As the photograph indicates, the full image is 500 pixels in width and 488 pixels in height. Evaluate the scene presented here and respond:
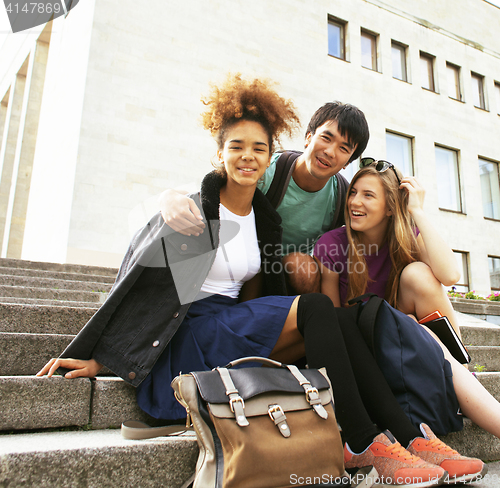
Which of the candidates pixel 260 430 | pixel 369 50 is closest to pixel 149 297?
pixel 260 430

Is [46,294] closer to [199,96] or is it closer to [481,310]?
[481,310]

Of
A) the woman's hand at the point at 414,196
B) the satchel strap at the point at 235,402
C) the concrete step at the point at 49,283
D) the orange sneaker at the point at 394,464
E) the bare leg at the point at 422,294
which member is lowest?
the orange sneaker at the point at 394,464

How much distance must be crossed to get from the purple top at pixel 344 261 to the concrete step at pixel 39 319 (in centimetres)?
147

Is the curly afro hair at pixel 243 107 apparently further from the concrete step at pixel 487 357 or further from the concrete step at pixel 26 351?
the concrete step at pixel 487 357

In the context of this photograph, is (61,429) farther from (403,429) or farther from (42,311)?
(403,429)

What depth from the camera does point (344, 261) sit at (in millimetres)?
2541

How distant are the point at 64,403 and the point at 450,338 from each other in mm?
1778

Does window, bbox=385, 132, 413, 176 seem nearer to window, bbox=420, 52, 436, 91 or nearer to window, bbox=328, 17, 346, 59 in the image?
window, bbox=420, 52, 436, 91

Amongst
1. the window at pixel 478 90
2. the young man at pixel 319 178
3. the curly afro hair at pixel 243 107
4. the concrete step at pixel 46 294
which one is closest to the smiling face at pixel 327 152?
the young man at pixel 319 178

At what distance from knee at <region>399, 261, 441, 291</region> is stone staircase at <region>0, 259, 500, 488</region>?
66cm

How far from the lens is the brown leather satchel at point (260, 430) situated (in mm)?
1255

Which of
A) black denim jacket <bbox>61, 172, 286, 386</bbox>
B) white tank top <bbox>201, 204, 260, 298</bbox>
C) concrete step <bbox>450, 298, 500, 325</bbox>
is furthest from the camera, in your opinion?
concrete step <bbox>450, 298, 500, 325</bbox>

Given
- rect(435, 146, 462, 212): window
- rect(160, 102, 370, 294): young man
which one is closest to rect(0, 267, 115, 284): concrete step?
rect(160, 102, 370, 294): young man

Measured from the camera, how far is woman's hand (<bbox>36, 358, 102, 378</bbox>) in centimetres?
169
